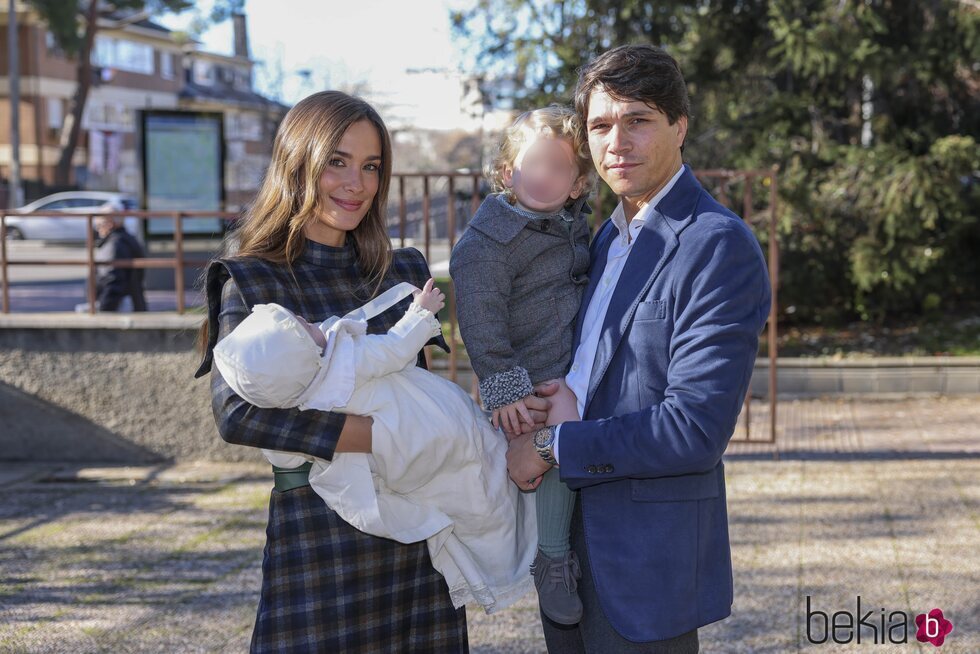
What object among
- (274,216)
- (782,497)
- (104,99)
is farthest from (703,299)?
(104,99)

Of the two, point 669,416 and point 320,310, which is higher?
point 320,310

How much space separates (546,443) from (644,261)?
0.45 meters

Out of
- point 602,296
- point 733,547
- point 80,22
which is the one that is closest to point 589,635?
point 602,296

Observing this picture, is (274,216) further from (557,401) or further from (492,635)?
(492,635)

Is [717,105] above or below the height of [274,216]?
above

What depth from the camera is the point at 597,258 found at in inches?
99.0

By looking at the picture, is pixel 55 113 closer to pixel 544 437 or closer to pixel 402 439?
pixel 402 439

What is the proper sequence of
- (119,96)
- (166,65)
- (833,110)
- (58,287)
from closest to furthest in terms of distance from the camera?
(833,110), (58,287), (119,96), (166,65)

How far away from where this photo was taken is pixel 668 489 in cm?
220

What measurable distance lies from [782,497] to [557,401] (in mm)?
4581

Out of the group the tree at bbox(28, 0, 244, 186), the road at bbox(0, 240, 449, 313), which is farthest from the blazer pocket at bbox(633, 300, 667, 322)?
the tree at bbox(28, 0, 244, 186)

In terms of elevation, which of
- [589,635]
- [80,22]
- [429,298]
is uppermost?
[80,22]

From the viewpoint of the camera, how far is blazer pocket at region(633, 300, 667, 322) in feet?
7.00

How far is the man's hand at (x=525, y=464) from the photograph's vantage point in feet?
7.70
